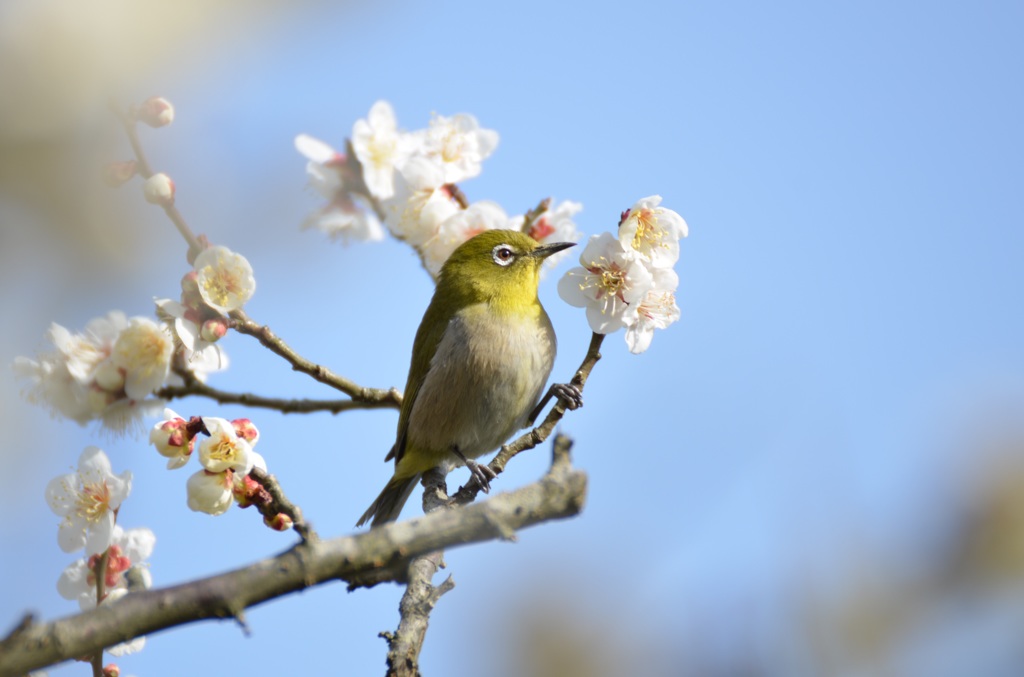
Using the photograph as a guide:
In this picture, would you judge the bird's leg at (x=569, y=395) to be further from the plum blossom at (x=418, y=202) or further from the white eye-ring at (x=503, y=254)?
the white eye-ring at (x=503, y=254)

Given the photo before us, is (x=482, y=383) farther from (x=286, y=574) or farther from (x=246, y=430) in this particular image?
(x=286, y=574)

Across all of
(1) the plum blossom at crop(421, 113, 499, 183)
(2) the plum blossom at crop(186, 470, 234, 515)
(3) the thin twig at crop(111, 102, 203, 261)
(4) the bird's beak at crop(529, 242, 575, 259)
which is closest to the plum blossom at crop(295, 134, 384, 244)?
(1) the plum blossom at crop(421, 113, 499, 183)

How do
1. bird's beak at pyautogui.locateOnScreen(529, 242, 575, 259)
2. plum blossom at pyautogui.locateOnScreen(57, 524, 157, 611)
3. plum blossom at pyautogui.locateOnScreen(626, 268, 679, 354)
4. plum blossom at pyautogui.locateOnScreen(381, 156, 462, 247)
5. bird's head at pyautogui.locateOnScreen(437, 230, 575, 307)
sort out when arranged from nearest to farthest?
plum blossom at pyautogui.locateOnScreen(57, 524, 157, 611) → plum blossom at pyautogui.locateOnScreen(626, 268, 679, 354) → plum blossom at pyautogui.locateOnScreen(381, 156, 462, 247) → bird's beak at pyautogui.locateOnScreen(529, 242, 575, 259) → bird's head at pyautogui.locateOnScreen(437, 230, 575, 307)

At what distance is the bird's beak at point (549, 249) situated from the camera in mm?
5648

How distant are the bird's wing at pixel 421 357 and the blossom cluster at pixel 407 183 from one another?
547 mm

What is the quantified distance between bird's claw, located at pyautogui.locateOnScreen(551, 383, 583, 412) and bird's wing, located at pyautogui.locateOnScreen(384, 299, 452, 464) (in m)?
1.94

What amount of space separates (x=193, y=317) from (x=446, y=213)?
196 centimetres

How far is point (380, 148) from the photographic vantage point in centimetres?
546

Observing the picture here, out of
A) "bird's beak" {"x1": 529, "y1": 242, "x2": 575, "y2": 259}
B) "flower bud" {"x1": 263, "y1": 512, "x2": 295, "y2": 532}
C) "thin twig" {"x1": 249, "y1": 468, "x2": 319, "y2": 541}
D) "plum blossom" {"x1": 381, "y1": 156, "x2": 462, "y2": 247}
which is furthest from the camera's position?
"bird's beak" {"x1": 529, "y1": 242, "x2": 575, "y2": 259}

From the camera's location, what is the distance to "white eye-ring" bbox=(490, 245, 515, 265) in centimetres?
589

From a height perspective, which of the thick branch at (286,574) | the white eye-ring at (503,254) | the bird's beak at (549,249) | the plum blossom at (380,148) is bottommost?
the thick branch at (286,574)

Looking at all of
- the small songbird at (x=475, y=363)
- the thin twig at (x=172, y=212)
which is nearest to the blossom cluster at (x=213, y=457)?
the thin twig at (x=172, y=212)

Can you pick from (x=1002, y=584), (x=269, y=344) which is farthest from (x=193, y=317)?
(x=1002, y=584)

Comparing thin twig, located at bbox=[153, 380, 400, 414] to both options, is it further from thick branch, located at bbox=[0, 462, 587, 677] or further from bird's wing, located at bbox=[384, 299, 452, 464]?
thick branch, located at bbox=[0, 462, 587, 677]
